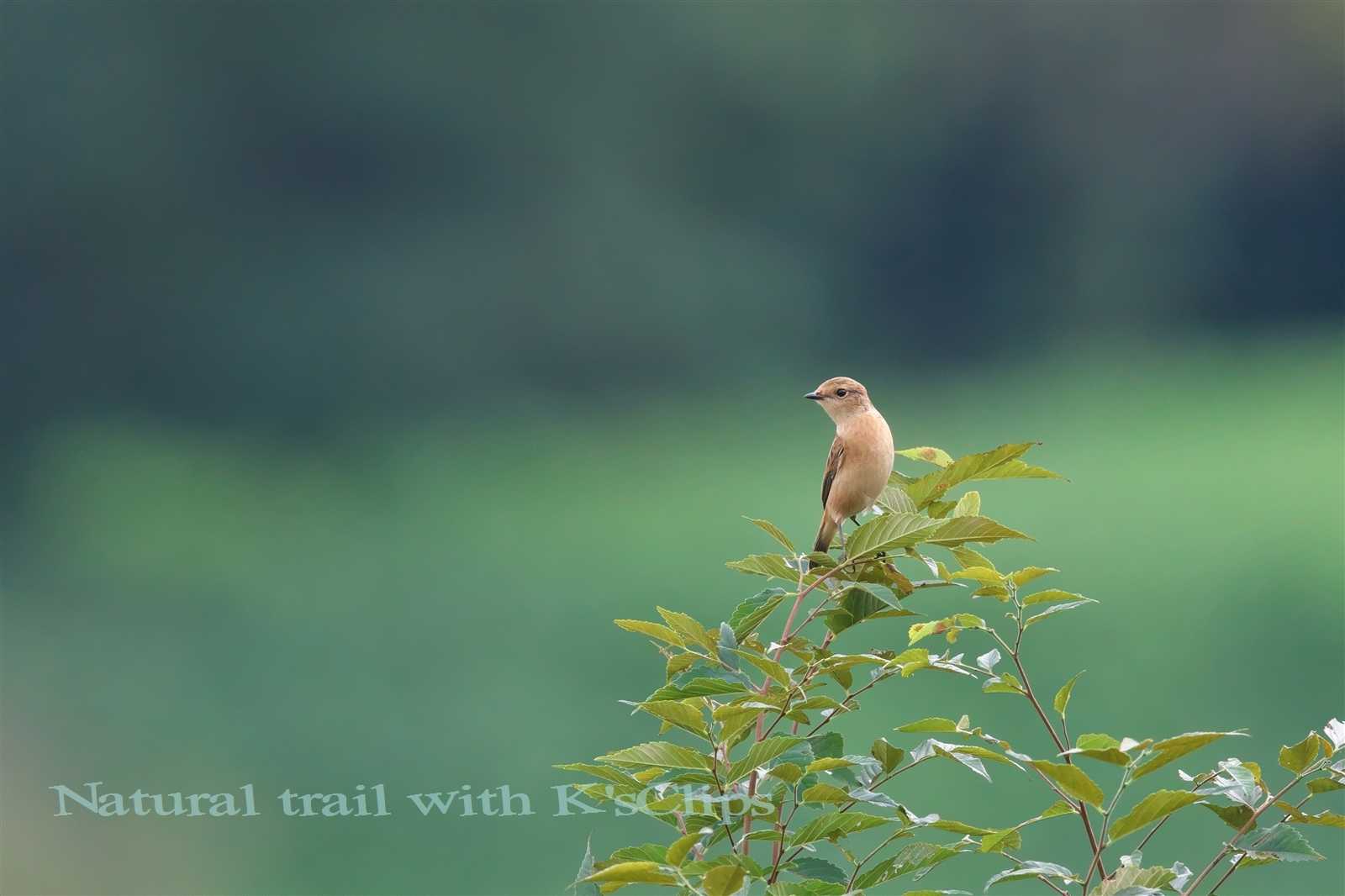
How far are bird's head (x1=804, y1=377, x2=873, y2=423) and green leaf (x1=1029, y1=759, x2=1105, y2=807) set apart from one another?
2.00 ft

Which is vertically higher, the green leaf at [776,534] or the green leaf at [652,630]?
the green leaf at [776,534]

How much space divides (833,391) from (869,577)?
0.44m

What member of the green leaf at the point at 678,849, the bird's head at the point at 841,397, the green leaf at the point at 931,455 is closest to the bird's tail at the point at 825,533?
the bird's head at the point at 841,397

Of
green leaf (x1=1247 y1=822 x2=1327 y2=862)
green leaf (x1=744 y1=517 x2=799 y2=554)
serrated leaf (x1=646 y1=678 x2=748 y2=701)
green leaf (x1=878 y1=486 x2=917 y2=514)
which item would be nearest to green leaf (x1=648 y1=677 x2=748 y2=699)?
serrated leaf (x1=646 y1=678 x2=748 y2=701)

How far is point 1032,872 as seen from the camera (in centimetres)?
69

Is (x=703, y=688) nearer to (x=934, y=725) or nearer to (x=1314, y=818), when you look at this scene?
(x=934, y=725)

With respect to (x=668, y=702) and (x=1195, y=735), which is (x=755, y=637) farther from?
(x=1195, y=735)

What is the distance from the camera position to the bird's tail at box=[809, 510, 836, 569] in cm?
123

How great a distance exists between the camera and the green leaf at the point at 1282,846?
2.30ft

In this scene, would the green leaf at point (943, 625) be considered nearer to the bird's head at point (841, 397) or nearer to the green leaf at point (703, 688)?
the green leaf at point (703, 688)

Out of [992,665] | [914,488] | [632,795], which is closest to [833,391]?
[914,488]

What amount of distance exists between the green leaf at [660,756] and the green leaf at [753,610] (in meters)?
0.10

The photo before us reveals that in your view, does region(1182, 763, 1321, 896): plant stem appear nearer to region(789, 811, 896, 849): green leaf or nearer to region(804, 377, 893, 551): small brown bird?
region(789, 811, 896, 849): green leaf

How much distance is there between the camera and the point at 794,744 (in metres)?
0.71
